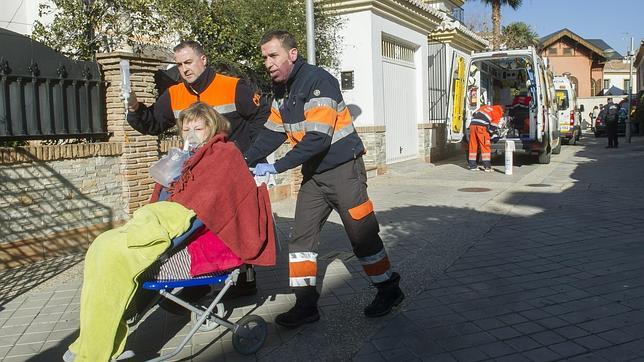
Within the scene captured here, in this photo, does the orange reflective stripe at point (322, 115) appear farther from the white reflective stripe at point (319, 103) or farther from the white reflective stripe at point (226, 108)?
the white reflective stripe at point (226, 108)

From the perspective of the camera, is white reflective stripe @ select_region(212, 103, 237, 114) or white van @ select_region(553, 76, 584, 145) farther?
white van @ select_region(553, 76, 584, 145)

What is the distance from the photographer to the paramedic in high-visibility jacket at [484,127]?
13.4 metres

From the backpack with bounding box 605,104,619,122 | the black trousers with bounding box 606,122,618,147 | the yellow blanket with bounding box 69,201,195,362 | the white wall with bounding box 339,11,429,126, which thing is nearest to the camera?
the yellow blanket with bounding box 69,201,195,362

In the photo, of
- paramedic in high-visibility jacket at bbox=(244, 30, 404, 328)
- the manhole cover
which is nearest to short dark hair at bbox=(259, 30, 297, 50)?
paramedic in high-visibility jacket at bbox=(244, 30, 404, 328)

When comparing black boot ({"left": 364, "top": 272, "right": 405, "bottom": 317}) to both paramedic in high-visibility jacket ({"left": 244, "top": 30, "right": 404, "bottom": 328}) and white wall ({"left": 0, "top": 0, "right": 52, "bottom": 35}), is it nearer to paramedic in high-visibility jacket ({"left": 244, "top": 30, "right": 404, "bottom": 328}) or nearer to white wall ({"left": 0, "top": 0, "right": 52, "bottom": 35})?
paramedic in high-visibility jacket ({"left": 244, "top": 30, "right": 404, "bottom": 328})

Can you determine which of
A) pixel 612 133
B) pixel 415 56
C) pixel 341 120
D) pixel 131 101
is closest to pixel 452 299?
pixel 341 120

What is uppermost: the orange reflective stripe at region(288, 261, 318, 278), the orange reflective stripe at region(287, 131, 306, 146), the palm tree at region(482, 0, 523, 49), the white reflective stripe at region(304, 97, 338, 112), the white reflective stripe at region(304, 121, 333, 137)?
→ the palm tree at region(482, 0, 523, 49)

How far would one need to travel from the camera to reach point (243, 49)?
9.89 metres

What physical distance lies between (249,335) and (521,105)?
14379 mm

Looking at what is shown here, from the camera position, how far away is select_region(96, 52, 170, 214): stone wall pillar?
22.7 ft

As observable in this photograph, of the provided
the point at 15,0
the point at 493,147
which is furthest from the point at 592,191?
the point at 15,0

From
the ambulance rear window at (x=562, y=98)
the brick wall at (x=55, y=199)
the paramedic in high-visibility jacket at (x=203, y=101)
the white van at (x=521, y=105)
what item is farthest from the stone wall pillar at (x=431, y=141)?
the paramedic in high-visibility jacket at (x=203, y=101)

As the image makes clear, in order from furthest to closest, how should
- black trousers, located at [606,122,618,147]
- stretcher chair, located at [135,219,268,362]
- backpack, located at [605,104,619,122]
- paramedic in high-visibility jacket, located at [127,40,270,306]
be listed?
black trousers, located at [606,122,618,147], backpack, located at [605,104,619,122], paramedic in high-visibility jacket, located at [127,40,270,306], stretcher chair, located at [135,219,268,362]

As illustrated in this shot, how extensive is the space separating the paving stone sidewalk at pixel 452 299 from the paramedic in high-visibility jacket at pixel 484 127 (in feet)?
16.8
